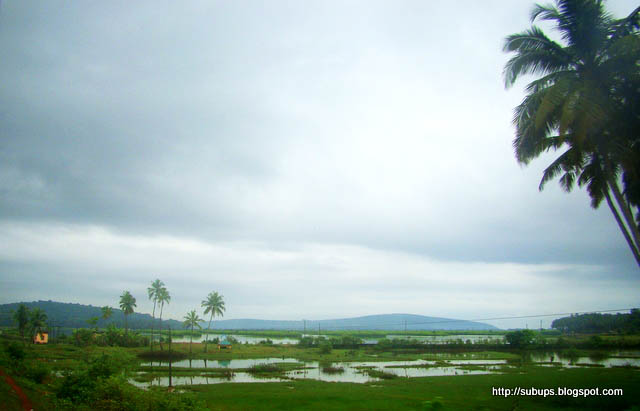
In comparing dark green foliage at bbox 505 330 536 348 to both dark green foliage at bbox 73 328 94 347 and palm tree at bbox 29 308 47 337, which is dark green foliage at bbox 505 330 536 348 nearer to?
dark green foliage at bbox 73 328 94 347

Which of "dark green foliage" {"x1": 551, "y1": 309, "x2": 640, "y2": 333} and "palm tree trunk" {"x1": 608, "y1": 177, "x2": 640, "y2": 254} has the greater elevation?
"palm tree trunk" {"x1": 608, "y1": 177, "x2": 640, "y2": 254}

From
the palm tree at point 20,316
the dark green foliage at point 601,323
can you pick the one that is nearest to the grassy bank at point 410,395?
the dark green foliage at point 601,323

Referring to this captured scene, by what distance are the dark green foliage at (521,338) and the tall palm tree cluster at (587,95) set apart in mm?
51724

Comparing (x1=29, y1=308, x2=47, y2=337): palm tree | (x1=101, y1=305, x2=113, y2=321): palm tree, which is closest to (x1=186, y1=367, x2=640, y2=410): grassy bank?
(x1=29, y1=308, x2=47, y2=337): palm tree

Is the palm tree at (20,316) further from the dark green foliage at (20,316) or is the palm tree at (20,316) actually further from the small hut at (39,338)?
the small hut at (39,338)

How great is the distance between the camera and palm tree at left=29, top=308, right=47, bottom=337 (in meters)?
60.2

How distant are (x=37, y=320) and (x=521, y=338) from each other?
77.4 m


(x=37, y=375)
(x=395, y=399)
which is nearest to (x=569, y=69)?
(x=395, y=399)

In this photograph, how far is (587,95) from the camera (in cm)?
1360

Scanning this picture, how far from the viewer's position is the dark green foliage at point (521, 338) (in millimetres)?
60344

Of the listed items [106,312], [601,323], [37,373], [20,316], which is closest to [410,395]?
[37,373]

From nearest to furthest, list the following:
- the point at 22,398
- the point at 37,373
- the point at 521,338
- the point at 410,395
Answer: the point at 22,398 < the point at 37,373 < the point at 410,395 < the point at 521,338

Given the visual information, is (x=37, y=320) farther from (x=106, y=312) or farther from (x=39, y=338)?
(x=106, y=312)

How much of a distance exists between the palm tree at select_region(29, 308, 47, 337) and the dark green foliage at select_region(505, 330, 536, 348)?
2980 inches
